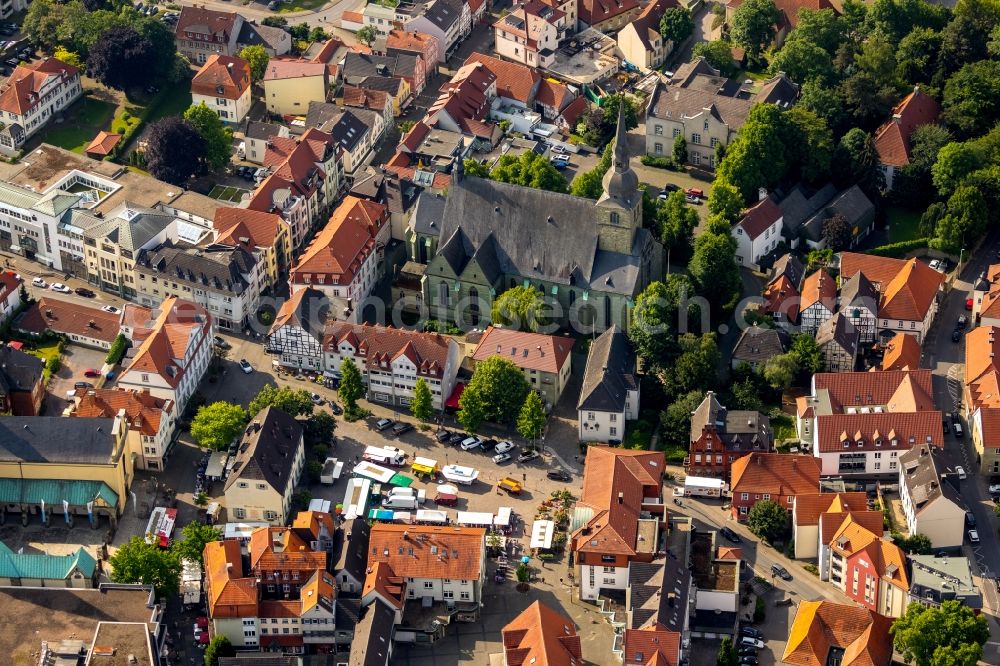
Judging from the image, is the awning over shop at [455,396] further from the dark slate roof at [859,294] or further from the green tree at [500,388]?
the dark slate roof at [859,294]

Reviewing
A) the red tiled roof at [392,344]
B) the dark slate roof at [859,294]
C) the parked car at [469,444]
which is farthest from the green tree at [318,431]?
→ the dark slate roof at [859,294]

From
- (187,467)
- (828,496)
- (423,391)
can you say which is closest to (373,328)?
(423,391)

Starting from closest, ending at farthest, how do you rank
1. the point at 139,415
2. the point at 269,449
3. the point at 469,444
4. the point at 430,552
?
the point at 430,552, the point at 269,449, the point at 139,415, the point at 469,444

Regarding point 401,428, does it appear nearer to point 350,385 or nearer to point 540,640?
point 350,385

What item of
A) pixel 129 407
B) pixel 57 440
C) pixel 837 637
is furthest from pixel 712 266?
pixel 57 440

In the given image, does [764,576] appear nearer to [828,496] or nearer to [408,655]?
[828,496]

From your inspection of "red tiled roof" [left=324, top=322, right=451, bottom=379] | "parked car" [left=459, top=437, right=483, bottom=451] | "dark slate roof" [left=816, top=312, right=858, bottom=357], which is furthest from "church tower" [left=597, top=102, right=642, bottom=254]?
"parked car" [left=459, top=437, right=483, bottom=451]

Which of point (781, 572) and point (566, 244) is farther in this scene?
point (566, 244)
